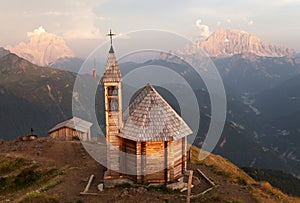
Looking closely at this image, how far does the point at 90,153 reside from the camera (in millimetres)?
39219

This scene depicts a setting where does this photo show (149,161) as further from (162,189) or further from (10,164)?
(10,164)

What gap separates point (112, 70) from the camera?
2361 centimetres

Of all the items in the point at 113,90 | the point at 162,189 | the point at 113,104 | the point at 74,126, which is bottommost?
→ the point at 74,126

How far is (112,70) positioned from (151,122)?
617cm

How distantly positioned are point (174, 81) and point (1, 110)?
581 feet

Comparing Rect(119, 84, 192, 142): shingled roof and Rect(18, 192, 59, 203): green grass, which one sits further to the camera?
Rect(119, 84, 192, 142): shingled roof

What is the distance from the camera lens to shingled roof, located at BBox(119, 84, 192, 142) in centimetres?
2383

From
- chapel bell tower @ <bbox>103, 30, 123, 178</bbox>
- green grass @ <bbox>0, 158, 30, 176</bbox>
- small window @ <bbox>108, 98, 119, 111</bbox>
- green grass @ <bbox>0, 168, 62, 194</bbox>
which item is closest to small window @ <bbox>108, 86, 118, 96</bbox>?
chapel bell tower @ <bbox>103, 30, 123, 178</bbox>

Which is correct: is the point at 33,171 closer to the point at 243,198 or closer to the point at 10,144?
the point at 10,144

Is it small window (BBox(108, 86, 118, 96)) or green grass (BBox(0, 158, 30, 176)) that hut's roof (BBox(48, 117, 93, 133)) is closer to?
green grass (BBox(0, 158, 30, 176))

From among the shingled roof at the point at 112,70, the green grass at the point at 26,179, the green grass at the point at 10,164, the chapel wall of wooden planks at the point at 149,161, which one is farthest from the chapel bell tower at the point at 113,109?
the green grass at the point at 10,164

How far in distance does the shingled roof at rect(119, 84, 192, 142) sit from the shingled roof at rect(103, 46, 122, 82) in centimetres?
352

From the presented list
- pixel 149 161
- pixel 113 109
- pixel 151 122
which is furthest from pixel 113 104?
pixel 149 161


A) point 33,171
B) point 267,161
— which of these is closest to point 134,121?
point 33,171
